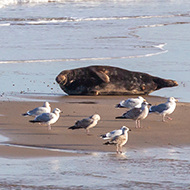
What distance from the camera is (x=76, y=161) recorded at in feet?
22.8

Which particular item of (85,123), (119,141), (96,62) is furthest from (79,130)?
(96,62)

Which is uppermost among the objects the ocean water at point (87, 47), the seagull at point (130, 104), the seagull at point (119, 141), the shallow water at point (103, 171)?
the ocean water at point (87, 47)

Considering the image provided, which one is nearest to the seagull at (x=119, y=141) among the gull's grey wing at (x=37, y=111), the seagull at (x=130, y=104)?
the gull's grey wing at (x=37, y=111)

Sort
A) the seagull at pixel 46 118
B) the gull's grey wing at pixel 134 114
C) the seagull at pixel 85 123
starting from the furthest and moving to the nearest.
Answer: the gull's grey wing at pixel 134 114
the seagull at pixel 46 118
the seagull at pixel 85 123

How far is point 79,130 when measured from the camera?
353 inches

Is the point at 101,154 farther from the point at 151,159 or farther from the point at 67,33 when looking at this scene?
the point at 67,33

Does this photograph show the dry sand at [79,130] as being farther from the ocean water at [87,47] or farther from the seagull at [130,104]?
the ocean water at [87,47]

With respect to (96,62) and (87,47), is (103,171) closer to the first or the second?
(96,62)

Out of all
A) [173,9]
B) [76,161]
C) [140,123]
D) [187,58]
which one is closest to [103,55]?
[187,58]

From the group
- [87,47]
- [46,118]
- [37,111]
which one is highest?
[87,47]

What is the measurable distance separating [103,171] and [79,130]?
253 centimetres

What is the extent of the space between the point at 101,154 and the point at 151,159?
75 centimetres

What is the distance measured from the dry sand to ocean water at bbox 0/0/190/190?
43 centimetres

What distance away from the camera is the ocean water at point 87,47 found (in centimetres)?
1389
